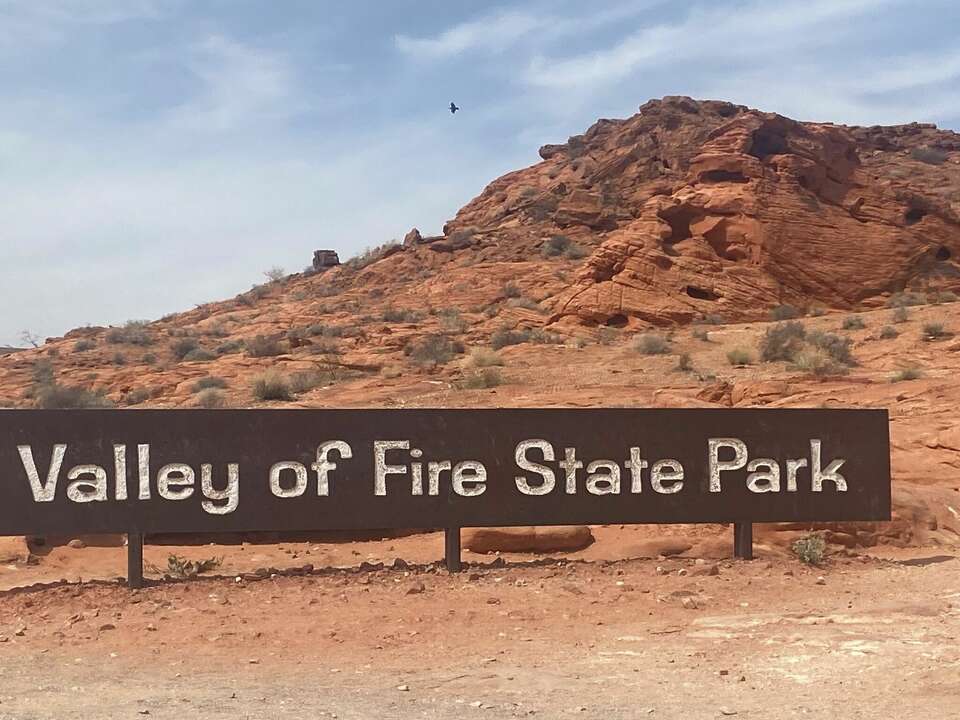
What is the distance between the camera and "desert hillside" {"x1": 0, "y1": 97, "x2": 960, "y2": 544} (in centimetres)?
1912

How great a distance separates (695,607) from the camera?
25.3 ft

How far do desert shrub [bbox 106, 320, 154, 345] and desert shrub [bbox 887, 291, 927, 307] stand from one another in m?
31.6

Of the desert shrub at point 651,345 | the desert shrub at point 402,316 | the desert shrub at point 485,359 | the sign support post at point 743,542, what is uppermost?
the desert shrub at point 402,316

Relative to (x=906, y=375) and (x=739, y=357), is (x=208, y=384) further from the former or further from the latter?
(x=906, y=375)

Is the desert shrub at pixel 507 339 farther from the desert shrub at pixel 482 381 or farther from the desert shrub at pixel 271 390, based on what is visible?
the desert shrub at pixel 271 390

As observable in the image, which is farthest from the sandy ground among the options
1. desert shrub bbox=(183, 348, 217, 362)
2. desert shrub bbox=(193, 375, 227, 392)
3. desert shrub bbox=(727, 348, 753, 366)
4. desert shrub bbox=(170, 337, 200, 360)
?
desert shrub bbox=(170, 337, 200, 360)

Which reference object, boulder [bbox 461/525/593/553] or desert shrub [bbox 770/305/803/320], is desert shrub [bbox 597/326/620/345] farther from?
boulder [bbox 461/525/593/553]

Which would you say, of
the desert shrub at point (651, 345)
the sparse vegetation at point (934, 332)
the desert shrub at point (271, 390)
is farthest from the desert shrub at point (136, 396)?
the sparse vegetation at point (934, 332)

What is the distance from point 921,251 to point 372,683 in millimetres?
37938

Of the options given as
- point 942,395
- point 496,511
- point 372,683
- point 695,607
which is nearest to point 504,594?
point 496,511

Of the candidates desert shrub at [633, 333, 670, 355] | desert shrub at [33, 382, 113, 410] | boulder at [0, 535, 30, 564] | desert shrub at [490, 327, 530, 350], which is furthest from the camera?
desert shrub at [490, 327, 530, 350]

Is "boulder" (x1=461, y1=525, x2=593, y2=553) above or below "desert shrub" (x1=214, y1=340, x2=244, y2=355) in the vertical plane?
below

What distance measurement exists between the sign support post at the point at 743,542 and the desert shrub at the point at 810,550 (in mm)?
472

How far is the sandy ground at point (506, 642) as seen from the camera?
5.35 m
